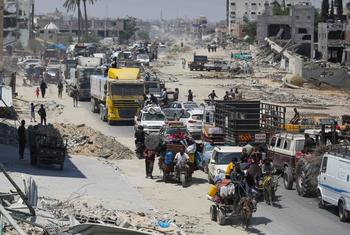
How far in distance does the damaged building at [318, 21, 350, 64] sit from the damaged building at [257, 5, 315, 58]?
7.38 metres

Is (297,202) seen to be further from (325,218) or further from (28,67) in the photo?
(28,67)

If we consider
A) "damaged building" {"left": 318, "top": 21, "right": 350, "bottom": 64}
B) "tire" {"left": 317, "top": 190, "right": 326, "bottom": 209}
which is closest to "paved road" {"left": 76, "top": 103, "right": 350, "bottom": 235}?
"tire" {"left": 317, "top": 190, "right": 326, "bottom": 209}

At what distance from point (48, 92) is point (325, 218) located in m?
52.8

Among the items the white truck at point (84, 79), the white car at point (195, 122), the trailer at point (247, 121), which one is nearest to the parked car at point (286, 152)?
the trailer at point (247, 121)

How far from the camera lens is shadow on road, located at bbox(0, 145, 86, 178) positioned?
28656 millimetres

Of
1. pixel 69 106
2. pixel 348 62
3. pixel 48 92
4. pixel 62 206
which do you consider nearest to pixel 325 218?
pixel 62 206

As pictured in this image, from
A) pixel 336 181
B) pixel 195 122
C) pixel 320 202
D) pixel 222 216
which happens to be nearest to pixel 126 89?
pixel 195 122

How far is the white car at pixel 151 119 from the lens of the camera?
41125 mm

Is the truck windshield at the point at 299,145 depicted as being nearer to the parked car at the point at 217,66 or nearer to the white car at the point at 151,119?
the white car at the point at 151,119

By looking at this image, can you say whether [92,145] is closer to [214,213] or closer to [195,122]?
[195,122]

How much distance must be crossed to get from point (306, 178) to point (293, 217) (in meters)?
2.71

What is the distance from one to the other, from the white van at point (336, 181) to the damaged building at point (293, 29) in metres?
93.4

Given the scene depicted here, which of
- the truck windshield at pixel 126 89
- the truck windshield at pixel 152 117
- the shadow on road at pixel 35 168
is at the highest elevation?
the truck windshield at pixel 126 89

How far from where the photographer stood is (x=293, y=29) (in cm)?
13138
